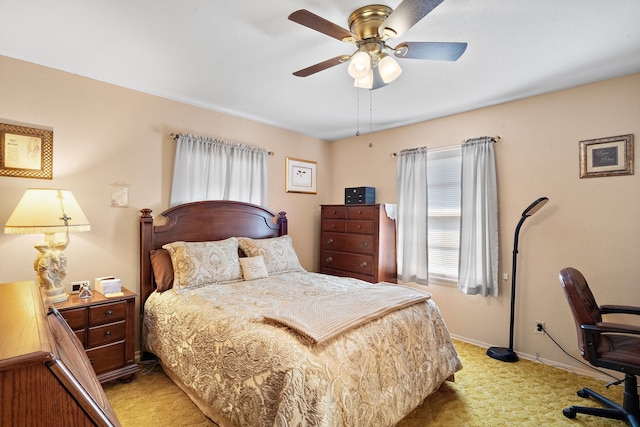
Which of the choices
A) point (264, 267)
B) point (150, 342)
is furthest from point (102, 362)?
point (264, 267)

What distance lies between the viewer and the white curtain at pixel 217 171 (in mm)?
3221

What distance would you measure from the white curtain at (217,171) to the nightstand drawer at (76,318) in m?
1.26

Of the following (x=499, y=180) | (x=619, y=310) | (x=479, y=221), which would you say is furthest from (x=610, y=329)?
(x=499, y=180)

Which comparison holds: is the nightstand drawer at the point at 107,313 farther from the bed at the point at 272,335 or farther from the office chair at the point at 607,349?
the office chair at the point at 607,349

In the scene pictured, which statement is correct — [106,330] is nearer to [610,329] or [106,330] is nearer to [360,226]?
[360,226]

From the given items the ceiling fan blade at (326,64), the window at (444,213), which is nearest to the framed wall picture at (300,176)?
the window at (444,213)

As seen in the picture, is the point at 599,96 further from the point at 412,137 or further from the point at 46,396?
the point at 46,396

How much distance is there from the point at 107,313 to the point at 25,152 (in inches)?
56.0

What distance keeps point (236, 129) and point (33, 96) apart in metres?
1.81

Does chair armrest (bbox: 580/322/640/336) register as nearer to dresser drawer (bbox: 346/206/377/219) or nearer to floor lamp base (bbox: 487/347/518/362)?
floor lamp base (bbox: 487/347/518/362)

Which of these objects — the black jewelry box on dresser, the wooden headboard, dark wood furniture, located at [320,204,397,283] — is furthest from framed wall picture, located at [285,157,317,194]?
the black jewelry box on dresser

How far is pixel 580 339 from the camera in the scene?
212 cm

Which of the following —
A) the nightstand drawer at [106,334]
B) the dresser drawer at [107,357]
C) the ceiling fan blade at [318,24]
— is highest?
the ceiling fan blade at [318,24]

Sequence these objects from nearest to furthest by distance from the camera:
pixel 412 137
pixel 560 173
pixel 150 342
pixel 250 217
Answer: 1. pixel 150 342
2. pixel 560 173
3. pixel 250 217
4. pixel 412 137
